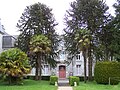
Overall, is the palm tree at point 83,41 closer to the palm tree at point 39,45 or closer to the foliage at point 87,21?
the foliage at point 87,21

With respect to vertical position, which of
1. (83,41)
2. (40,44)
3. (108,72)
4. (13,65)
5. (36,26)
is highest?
(36,26)

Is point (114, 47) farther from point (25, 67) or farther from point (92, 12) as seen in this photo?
point (25, 67)

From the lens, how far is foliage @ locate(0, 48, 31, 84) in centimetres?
4119

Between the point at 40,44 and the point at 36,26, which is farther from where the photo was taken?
the point at 36,26

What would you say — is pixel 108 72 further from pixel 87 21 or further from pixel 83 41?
pixel 87 21

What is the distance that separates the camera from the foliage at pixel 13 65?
41.2 meters

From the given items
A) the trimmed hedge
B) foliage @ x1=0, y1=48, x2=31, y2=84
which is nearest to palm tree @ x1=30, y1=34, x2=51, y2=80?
foliage @ x1=0, y1=48, x2=31, y2=84

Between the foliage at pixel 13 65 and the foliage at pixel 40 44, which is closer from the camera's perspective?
the foliage at pixel 13 65

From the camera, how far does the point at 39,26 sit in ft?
171

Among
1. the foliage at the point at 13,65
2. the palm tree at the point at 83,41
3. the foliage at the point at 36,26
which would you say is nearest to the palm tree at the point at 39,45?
the foliage at the point at 36,26

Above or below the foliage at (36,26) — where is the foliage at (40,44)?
below

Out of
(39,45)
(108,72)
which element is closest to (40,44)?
(39,45)

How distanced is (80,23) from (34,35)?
789cm

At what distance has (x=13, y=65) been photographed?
137ft
